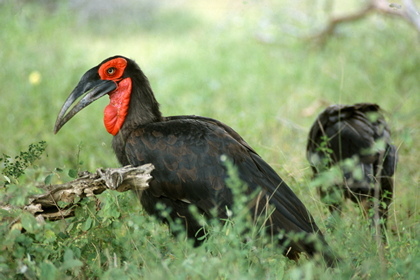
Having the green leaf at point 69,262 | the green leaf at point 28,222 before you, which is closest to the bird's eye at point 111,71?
the green leaf at point 28,222

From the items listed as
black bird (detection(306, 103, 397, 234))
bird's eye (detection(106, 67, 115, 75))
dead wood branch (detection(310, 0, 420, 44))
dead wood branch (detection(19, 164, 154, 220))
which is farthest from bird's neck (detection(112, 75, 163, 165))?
dead wood branch (detection(310, 0, 420, 44))

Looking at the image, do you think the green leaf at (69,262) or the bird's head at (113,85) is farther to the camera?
the bird's head at (113,85)

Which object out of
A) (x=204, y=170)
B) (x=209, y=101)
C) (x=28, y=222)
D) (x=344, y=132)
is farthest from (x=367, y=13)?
(x=28, y=222)

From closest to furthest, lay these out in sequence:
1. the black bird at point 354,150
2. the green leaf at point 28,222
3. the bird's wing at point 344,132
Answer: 1. the green leaf at point 28,222
2. the black bird at point 354,150
3. the bird's wing at point 344,132

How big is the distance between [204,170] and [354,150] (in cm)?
113

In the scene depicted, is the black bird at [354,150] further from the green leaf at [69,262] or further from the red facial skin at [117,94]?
the green leaf at [69,262]

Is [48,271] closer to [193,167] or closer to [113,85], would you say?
[193,167]

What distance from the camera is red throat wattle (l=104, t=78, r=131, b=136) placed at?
2.97m

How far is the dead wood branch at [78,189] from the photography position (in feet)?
7.80

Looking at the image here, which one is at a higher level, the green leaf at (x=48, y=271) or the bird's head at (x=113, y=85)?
the bird's head at (x=113, y=85)

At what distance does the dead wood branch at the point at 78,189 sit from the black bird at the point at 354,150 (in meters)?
1.15

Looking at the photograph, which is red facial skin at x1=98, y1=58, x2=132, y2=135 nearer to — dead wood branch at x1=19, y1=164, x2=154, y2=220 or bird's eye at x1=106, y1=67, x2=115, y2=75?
bird's eye at x1=106, y1=67, x2=115, y2=75

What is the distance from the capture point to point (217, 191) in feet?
8.80

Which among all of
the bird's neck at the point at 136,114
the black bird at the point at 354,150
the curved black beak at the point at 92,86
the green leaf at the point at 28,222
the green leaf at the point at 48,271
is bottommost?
the black bird at the point at 354,150
